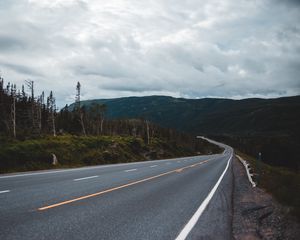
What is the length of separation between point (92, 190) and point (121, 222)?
501 centimetres

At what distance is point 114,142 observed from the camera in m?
52.8

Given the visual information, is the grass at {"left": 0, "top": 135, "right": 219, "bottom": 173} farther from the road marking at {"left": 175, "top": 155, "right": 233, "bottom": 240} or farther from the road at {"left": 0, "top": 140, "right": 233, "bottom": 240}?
the road marking at {"left": 175, "top": 155, "right": 233, "bottom": 240}

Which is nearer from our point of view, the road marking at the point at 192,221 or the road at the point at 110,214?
the road at the point at 110,214

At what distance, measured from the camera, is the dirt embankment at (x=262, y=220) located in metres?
7.08

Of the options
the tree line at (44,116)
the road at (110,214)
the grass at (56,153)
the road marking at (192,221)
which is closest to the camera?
the road at (110,214)

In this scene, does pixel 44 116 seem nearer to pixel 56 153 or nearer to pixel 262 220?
pixel 56 153

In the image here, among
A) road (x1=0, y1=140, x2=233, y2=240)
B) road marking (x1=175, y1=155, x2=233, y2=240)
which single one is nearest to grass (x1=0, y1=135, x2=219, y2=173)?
road (x1=0, y1=140, x2=233, y2=240)

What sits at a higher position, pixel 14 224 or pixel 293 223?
pixel 14 224

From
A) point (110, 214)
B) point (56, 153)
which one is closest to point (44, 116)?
point (56, 153)

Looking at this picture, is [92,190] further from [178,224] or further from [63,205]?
[178,224]

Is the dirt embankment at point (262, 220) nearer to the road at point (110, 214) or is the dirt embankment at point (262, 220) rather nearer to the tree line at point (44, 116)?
the road at point (110, 214)

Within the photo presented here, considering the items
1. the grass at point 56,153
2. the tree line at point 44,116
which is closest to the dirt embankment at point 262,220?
the grass at point 56,153

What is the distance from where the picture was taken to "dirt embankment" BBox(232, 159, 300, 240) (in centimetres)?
708

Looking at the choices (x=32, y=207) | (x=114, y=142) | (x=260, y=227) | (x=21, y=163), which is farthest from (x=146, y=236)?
(x=114, y=142)
